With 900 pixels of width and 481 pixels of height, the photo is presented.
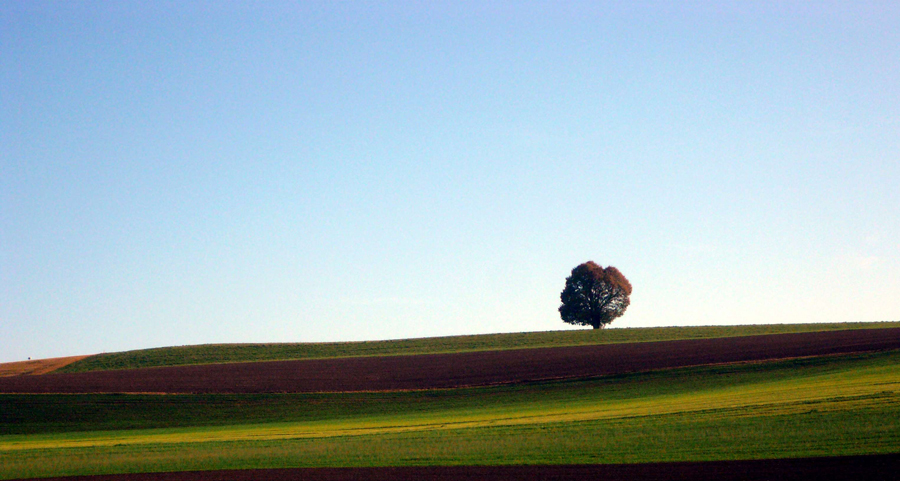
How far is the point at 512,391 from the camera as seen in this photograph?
38.7 metres

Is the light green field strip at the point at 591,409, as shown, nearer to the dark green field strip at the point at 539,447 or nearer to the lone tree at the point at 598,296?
the dark green field strip at the point at 539,447

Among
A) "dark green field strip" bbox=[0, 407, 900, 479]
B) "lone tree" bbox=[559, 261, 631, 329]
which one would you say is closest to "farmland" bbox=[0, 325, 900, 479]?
"dark green field strip" bbox=[0, 407, 900, 479]

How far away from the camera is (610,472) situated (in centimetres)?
1631

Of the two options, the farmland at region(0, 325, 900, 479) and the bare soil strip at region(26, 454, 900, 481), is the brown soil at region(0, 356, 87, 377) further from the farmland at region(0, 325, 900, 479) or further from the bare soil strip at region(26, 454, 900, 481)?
the bare soil strip at region(26, 454, 900, 481)

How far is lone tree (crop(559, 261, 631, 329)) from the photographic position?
70125 mm

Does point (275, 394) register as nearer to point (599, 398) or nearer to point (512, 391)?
point (512, 391)

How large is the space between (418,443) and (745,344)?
3337 centimetres

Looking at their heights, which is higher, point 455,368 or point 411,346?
point 411,346

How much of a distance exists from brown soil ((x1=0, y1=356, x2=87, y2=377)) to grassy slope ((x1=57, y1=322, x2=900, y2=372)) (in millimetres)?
1429

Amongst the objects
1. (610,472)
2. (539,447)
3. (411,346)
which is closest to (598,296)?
(411,346)

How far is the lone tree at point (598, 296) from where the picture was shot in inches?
2761

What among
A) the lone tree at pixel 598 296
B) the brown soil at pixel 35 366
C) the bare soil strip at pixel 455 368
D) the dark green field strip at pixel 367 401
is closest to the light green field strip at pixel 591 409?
the dark green field strip at pixel 367 401

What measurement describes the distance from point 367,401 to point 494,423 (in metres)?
12.9

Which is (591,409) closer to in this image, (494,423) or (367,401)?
(494,423)
